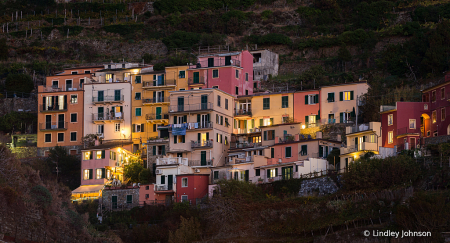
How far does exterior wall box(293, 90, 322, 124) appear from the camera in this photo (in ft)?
222

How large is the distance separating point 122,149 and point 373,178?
998 inches

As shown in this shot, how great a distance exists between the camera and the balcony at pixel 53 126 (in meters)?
71.4

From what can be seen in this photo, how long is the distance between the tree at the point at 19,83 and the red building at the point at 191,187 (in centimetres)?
2928

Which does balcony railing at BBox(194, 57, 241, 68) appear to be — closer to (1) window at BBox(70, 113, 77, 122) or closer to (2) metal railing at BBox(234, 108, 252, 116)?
(2) metal railing at BBox(234, 108, 252, 116)

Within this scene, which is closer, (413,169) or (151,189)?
(413,169)

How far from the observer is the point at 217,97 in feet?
220

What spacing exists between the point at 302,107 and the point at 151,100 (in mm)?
15233

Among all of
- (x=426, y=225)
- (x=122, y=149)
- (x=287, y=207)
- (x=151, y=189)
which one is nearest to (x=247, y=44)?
(x=122, y=149)

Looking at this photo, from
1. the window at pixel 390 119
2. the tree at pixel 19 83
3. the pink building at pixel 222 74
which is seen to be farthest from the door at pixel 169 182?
the tree at pixel 19 83

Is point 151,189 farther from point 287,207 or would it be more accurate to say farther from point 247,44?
point 247,44

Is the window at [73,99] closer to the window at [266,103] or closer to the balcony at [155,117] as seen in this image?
the balcony at [155,117]

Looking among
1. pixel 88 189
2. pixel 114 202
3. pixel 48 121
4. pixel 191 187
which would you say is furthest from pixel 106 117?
pixel 191 187

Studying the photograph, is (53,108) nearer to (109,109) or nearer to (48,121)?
(48,121)

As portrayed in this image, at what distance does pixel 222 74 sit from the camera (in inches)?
2837
